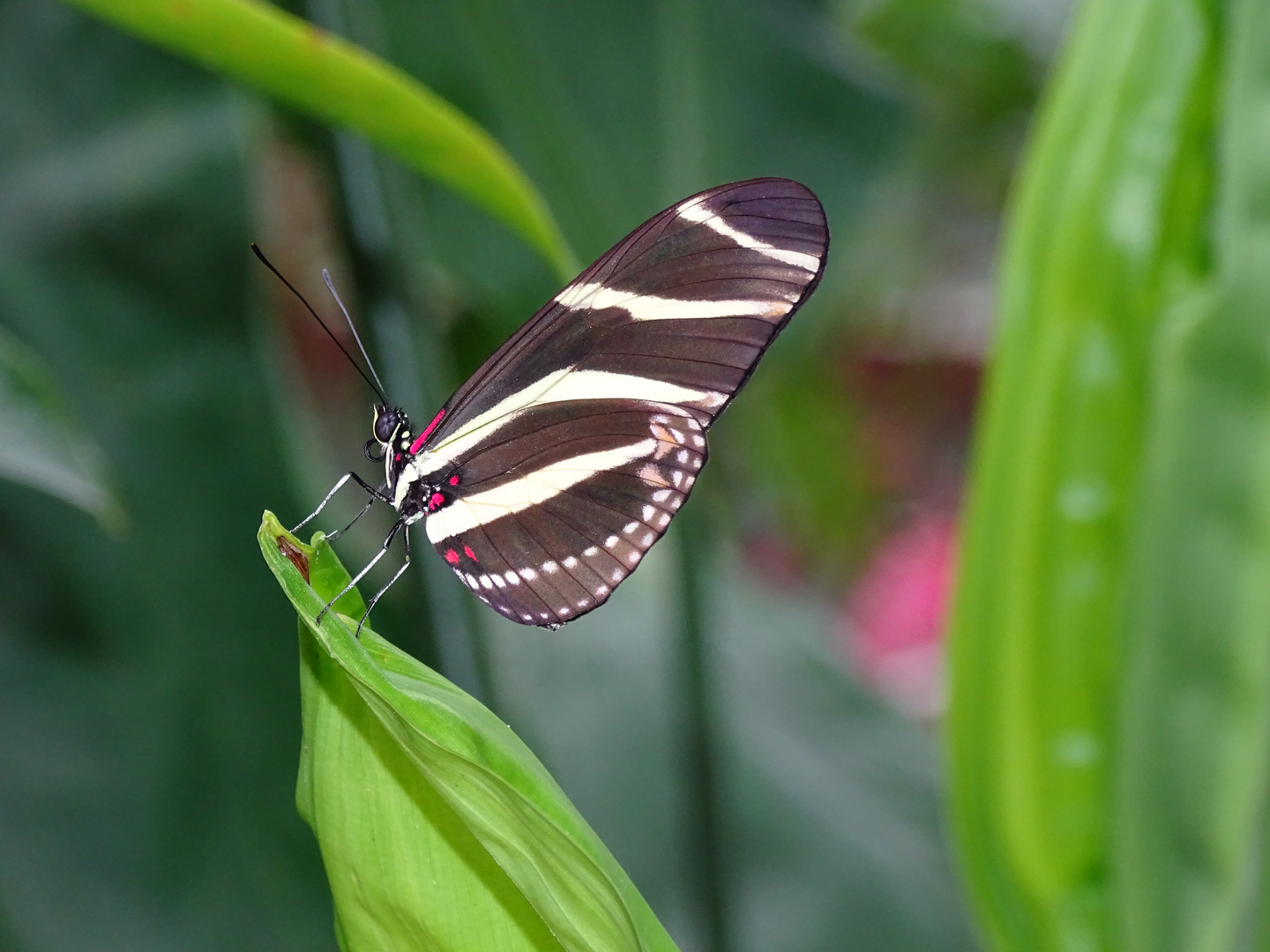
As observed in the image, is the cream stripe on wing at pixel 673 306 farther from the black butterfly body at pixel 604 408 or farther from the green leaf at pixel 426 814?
the green leaf at pixel 426 814

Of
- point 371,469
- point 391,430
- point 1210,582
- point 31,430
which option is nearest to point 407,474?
point 391,430

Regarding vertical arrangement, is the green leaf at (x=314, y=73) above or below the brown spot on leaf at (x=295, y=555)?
above

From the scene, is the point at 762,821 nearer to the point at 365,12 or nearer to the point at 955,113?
the point at 365,12

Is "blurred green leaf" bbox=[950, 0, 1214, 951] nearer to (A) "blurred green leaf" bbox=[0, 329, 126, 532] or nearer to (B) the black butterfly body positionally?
(B) the black butterfly body

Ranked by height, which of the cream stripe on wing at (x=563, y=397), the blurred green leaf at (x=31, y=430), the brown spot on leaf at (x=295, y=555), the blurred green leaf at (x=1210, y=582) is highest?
the blurred green leaf at (x=31, y=430)

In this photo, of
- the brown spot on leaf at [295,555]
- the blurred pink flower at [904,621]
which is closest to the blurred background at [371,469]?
the brown spot on leaf at [295,555]

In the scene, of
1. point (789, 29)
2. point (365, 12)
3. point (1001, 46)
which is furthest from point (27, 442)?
point (1001, 46)

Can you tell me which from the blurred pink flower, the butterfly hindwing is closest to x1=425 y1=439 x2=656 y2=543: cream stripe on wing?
the butterfly hindwing

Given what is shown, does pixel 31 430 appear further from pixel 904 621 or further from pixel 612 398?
pixel 904 621
